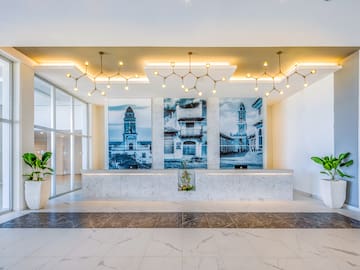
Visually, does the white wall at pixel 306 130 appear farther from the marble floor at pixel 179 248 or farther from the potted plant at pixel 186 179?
the potted plant at pixel 186 179

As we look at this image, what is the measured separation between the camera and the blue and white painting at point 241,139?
9.23m

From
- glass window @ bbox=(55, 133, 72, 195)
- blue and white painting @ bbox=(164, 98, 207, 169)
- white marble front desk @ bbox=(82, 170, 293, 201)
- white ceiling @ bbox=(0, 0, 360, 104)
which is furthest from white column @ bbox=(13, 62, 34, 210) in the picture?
blue and white painting @ bbox=(164, 98, 207, 169)

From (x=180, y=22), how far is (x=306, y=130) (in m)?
6.27

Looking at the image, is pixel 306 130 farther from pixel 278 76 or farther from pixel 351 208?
pixel 351 208

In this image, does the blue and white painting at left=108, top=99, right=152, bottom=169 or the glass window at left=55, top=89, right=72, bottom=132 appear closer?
the glass window at left=55, top=89, right=72, bottom=132

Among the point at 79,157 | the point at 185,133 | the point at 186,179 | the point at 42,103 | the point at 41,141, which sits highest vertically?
the point at 42,103

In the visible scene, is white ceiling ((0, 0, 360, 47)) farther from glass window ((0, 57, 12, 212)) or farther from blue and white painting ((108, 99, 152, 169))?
blue and white painting ((108, 99, 152, 169))

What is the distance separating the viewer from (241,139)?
924 cm

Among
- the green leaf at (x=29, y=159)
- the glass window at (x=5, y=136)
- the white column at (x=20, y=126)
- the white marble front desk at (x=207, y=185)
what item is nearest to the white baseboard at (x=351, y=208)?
the white marble front desk at (x=207, y=185)

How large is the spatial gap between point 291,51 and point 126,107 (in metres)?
5.95

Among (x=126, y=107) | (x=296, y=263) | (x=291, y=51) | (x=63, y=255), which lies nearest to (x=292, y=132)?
(x=291, y=51)

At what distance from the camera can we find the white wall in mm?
7117

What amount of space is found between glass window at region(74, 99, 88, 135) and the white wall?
828cm

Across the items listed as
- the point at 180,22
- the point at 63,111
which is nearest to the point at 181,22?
the point at 180,22
